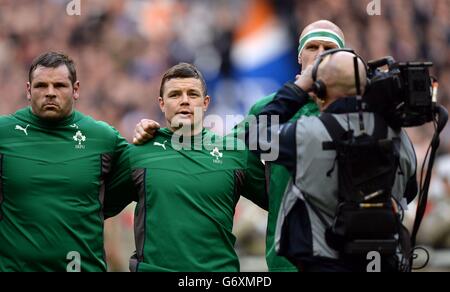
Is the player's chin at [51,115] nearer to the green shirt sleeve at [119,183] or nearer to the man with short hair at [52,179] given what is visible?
the man with short hair at [52,179]

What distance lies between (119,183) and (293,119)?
0.98 m

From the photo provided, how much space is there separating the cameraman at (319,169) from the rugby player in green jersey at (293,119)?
58cm

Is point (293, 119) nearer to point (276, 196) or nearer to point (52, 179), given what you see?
point (276, 196)

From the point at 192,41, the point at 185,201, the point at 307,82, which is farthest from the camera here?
the point at 192,41

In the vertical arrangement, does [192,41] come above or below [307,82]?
above

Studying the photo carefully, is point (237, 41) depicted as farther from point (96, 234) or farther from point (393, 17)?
point (96, 234)

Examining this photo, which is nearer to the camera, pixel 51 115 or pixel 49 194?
pixel 49 194

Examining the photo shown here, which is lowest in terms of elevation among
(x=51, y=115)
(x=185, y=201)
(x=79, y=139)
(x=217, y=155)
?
(x=185, y=201)

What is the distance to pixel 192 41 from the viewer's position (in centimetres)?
1216

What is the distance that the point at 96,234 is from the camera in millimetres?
5379

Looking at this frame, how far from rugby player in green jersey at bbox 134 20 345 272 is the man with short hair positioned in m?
0.31

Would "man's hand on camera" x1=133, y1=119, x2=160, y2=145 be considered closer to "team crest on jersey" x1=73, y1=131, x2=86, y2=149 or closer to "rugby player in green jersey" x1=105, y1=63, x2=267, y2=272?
"rugby player in green jersey" x1=105, y1=63, x2=267, y2=272

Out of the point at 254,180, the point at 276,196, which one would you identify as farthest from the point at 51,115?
the point at 276,196

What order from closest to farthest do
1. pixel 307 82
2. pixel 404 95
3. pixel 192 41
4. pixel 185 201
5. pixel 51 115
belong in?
pixel 404 95, pixel 307 82, pixel 185 201, pixel 51 115, pixel 192 41
